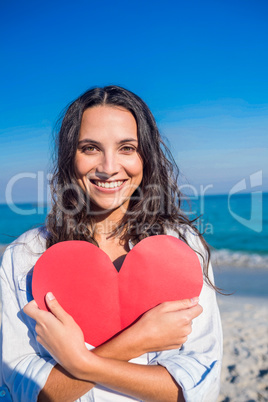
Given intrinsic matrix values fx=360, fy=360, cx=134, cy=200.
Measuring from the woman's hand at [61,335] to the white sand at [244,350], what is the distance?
2.90 meters

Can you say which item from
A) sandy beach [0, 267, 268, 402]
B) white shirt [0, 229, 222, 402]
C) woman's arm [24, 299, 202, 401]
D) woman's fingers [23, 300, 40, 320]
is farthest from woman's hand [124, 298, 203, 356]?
sandy beach [0, 267, 268, 402]

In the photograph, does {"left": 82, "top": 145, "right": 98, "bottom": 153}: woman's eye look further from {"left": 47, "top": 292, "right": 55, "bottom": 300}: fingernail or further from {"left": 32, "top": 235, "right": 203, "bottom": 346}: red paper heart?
{"left": 47, "top": 292, "right": 55, "bottom": 300}: fingernail

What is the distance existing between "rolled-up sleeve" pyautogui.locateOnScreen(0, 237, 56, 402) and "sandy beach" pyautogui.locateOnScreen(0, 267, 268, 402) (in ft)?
9.09

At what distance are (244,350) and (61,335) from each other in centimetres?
400

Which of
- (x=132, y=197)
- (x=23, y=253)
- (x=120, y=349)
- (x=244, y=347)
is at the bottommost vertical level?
(x=244, y=347)

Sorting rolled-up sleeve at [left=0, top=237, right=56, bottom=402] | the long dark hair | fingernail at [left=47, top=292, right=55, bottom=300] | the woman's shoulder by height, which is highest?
the long dark hair

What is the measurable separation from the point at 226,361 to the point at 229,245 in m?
11.2

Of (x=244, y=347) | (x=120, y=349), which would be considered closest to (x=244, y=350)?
(x=244, y=347)

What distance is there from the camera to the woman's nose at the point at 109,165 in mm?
1647

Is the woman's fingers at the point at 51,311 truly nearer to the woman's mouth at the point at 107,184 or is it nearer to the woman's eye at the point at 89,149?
the woman's mouth at the point at 107,184

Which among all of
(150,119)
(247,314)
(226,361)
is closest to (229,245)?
(247,314)

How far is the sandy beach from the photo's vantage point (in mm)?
3730

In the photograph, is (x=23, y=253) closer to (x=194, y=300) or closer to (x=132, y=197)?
(x=132, y=197)

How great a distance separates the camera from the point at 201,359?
146 centimetres
